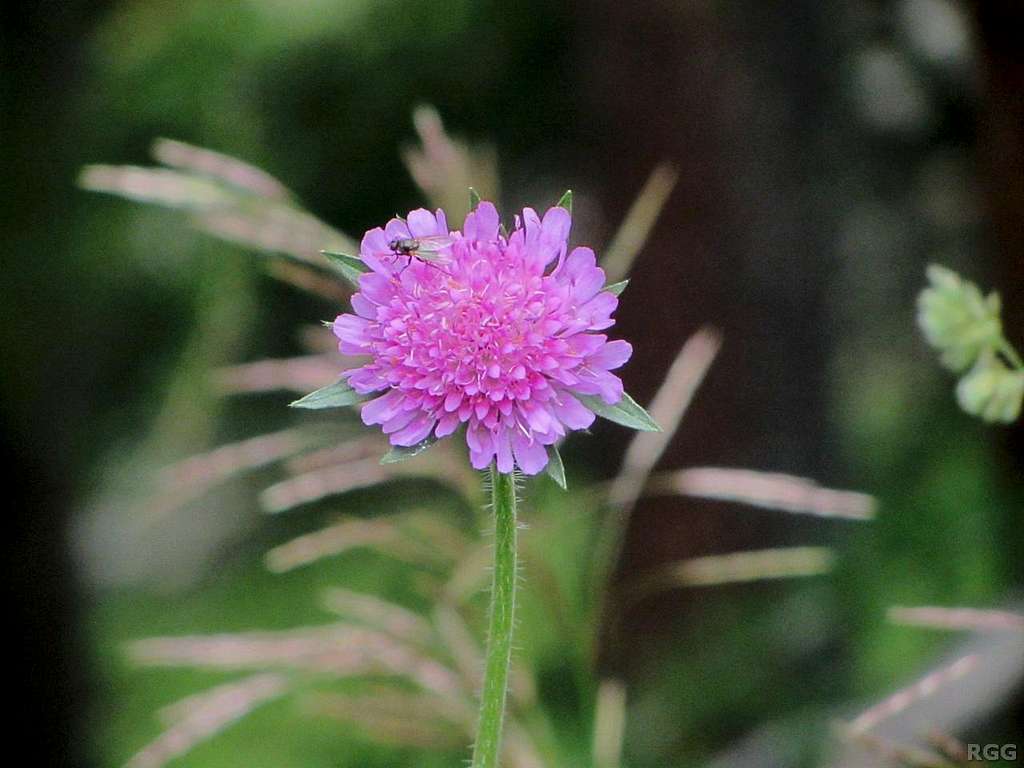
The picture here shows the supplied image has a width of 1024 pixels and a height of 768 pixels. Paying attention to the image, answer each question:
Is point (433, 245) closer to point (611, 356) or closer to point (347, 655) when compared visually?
point (611, 356)

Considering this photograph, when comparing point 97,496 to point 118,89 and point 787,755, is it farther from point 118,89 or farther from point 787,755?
point 787,755

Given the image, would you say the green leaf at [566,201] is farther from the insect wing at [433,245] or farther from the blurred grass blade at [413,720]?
the blurred grass blade at [413,720]

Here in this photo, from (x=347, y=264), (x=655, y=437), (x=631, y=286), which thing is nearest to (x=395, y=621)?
(x=655, y=437)

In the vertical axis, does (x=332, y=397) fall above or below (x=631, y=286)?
below

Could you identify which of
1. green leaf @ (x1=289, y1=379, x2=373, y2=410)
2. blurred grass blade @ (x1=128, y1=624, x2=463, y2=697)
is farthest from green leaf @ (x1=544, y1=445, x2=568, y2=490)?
blurred grass blade @ (x1=128, y1=624, x2=463, y2=697)

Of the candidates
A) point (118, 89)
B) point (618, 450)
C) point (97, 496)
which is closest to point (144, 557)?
point (97, 496)

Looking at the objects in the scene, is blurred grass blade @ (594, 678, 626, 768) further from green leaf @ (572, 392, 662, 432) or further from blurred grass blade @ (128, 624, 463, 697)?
green leaf @ (572, 392, 662, 432)
